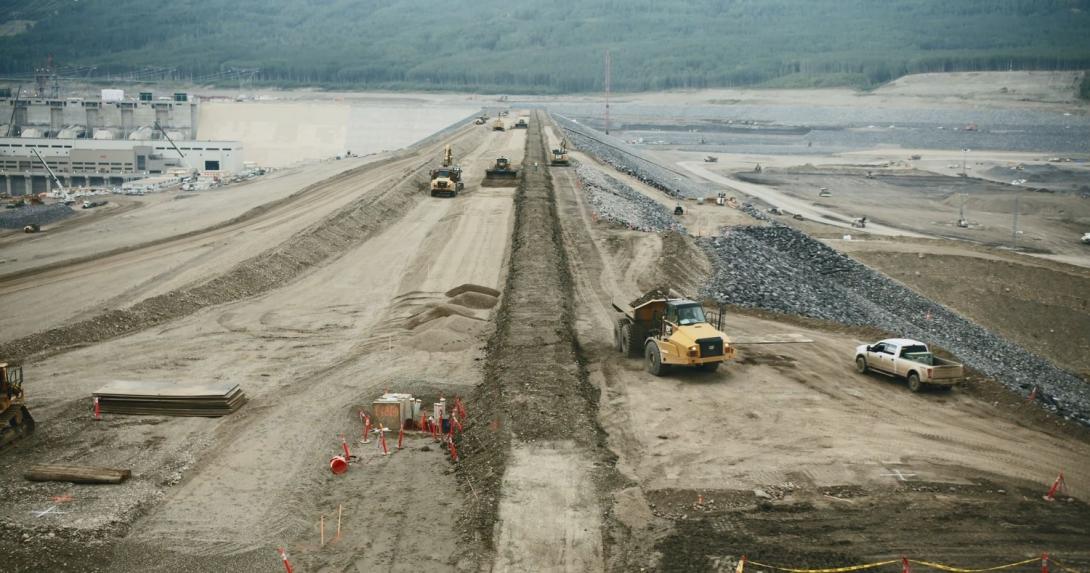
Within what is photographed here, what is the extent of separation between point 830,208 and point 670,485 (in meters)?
68.2

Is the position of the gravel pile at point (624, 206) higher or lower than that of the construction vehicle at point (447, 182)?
lower

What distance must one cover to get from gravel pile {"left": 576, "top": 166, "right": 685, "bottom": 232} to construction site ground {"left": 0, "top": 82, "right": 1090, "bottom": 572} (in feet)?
34.5

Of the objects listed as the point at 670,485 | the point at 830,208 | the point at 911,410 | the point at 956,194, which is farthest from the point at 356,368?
the point at 956,194

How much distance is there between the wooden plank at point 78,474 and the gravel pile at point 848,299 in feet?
65.2

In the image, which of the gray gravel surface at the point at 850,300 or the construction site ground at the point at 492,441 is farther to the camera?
the gray gravel surface at the point at 850,300

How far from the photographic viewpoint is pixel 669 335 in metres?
24.6

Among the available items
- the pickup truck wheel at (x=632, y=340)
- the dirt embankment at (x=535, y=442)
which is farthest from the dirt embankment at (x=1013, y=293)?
the dirt embankment at (x=535, y=442)

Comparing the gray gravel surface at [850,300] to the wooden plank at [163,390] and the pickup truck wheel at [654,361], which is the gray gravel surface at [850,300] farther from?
the wooden plank at [163,390]

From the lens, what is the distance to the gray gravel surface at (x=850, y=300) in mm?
33906

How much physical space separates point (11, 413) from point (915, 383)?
20486mm

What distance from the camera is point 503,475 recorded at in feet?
58.2

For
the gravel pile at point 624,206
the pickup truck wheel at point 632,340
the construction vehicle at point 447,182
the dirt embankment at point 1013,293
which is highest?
the construction vehicle at point 447,182

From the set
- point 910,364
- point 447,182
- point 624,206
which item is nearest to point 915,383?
point 910,364

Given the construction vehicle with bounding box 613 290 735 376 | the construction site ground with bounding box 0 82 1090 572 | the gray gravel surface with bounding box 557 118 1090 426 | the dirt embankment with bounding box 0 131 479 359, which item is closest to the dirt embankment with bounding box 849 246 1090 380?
the gray gravel surface with bounding box 557 118 1090 426
